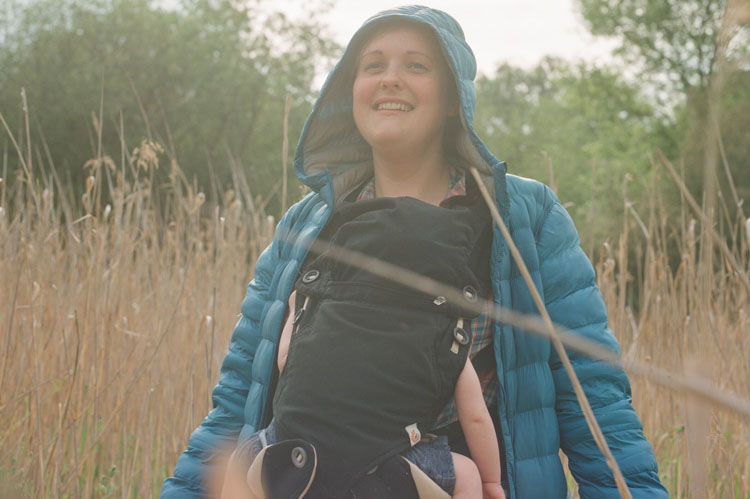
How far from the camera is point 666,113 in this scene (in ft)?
Result: 59.5

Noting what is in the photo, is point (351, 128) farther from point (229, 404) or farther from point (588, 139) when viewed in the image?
point (588, 139)

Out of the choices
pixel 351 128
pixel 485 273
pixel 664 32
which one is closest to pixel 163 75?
pixel 664 32

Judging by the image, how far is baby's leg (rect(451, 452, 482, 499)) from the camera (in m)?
1.35

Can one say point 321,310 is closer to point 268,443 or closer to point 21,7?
point 268,443

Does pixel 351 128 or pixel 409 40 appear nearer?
pixel 409 40

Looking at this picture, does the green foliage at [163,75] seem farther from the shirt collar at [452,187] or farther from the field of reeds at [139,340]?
the shirt collar at [452,187]

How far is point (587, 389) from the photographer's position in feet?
5.03

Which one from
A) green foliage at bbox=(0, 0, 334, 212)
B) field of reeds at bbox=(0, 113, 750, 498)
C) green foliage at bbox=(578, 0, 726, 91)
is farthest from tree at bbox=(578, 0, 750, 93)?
field of reeds at bbox=(0, 113, 750, 498)

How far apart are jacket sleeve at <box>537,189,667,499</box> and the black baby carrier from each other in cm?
20

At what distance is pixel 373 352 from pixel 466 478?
0.31m

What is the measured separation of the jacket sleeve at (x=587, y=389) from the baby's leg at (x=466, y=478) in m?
0.31

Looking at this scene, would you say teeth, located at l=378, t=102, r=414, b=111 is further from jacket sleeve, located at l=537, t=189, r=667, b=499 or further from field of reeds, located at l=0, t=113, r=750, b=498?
field of reeds, located at l=0, t=113, r=750, b=498

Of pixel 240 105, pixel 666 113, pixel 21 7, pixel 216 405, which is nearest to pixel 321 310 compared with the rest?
pixel 216 405

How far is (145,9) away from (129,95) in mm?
3554
